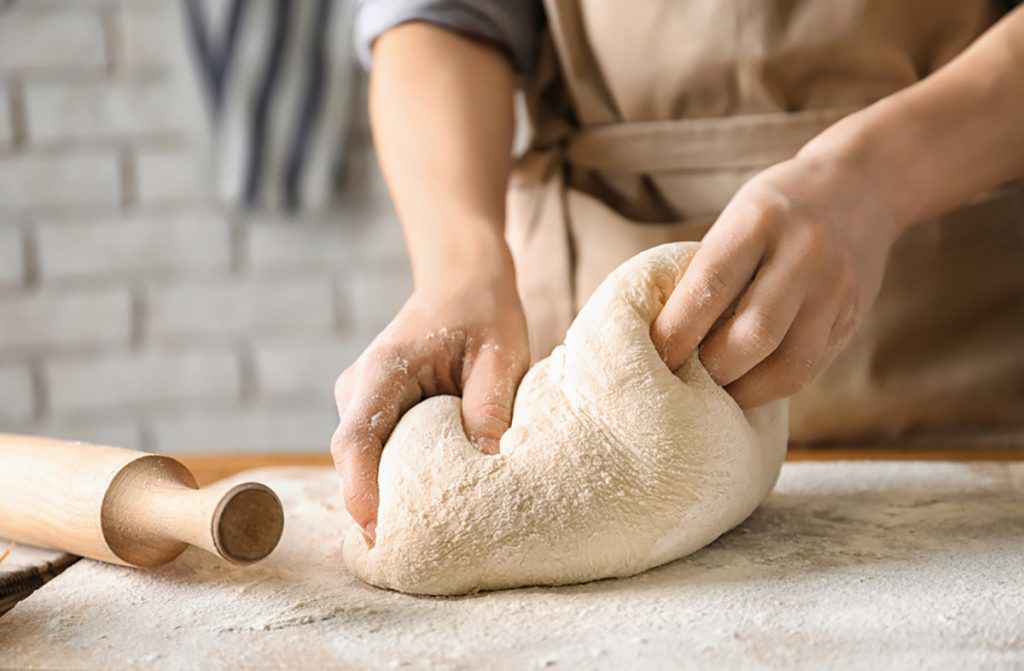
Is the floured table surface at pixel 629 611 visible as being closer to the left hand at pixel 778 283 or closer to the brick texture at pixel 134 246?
the left hand at pixel 778 283

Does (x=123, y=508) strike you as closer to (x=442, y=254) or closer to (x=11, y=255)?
(x=442, y=254)

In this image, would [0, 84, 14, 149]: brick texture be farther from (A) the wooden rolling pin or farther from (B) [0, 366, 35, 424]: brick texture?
(A) the wooden rolling pin

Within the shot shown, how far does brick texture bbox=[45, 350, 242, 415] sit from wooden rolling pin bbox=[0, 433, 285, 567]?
136cm

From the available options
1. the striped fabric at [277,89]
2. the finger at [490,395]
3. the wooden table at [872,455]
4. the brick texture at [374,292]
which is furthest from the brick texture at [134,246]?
the finger at [490,395]


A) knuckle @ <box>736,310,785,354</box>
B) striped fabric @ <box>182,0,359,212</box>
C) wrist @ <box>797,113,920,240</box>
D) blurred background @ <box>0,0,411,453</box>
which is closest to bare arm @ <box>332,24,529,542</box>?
knuckle @ <box>736,310,785,354</box>

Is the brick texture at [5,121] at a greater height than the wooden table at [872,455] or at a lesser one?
greater

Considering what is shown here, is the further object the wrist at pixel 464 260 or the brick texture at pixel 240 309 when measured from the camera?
the brick texture at pixel 240 309

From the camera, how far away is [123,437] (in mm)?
2412

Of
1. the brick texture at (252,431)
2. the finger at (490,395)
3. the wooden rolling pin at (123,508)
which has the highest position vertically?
the finger at (490,395)

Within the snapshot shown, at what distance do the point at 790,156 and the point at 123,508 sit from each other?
819 mm

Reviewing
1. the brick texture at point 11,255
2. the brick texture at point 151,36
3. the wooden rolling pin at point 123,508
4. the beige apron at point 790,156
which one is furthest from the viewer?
the brick texture at point 11,255

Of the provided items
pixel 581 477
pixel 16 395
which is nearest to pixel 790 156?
pixel 581 477

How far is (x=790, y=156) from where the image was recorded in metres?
1.26

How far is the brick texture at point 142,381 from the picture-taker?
7.75 ft
